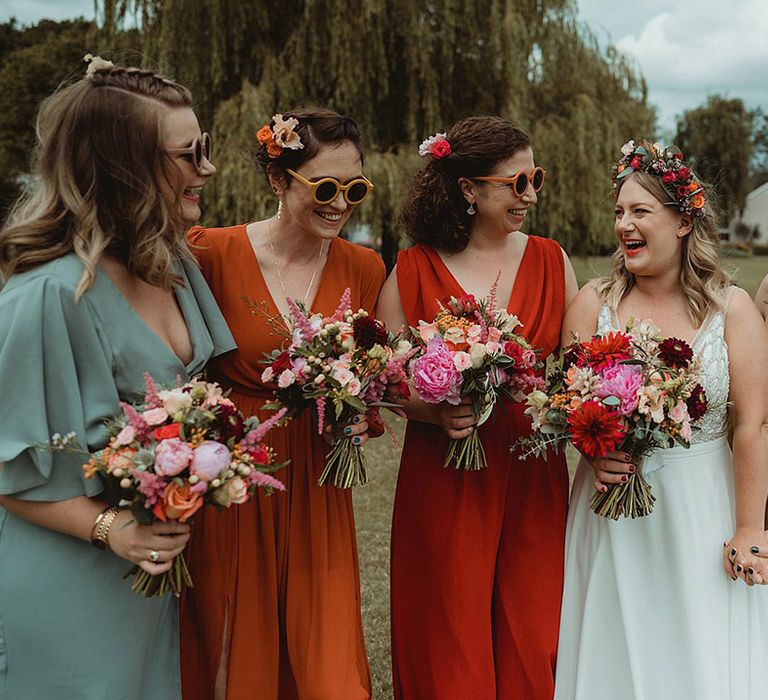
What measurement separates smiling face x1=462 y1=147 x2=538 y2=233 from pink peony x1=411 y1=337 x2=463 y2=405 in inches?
34.5

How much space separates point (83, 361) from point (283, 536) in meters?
1.23

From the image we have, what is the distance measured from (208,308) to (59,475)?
0.89 meters

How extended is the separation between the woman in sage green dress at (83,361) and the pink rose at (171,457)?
22 centimetres

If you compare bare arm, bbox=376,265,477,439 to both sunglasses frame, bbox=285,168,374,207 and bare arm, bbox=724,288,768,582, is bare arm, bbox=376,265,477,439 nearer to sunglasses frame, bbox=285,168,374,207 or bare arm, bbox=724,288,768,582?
sunglasses frame, bbox=285,168,374,207

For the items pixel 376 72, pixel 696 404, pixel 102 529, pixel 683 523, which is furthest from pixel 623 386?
pixel 376 72

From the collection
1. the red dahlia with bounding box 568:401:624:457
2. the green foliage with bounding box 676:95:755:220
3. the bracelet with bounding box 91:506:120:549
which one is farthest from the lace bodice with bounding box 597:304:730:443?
the green foliage with bounding box 676:95:755:220

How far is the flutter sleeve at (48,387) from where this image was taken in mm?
2227

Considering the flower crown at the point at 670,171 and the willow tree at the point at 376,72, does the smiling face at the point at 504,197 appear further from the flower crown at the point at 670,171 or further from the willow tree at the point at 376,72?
the willow tree at the point at 376,72

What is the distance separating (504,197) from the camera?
368cm

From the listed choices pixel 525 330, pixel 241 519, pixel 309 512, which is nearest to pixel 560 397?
pixel 525 330

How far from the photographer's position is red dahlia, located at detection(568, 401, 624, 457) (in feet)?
9.34

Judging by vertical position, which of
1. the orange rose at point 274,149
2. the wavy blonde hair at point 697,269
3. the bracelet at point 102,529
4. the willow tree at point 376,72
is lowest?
the bracelet at point 102,529

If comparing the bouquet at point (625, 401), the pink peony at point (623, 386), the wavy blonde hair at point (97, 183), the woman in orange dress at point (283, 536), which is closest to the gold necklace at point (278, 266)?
the woman in orange dress at point (283, 536)

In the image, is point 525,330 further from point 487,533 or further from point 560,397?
point 487,533
